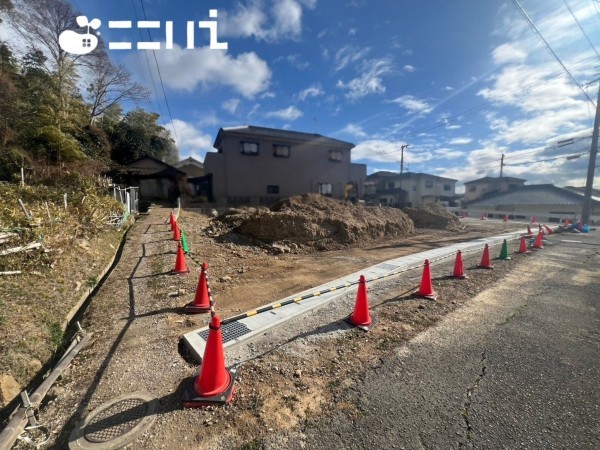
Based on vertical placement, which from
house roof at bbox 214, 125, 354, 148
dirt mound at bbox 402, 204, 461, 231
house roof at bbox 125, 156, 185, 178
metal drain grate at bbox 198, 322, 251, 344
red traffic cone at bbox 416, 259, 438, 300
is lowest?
metal drain grate at bbox 198, 322, 251, 344

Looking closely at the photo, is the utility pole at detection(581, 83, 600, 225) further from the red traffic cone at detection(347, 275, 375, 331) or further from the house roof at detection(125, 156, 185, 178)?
the house roof at detection(125, 156, 185, 178)

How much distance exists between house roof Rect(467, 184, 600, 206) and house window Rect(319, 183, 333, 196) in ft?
89.2

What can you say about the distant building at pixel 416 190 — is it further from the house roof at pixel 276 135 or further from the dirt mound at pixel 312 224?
the dirt mound at pixel 312 224

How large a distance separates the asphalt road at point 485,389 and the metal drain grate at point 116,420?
1295 millimetres

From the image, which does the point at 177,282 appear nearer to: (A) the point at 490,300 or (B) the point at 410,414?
(B) the point at 410,414

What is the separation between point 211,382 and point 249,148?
20.7 m

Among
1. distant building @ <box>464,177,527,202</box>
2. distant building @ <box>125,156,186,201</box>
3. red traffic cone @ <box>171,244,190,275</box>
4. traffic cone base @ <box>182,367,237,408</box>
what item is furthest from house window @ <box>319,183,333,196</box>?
distant building @ <box>464,177,527,202</box>

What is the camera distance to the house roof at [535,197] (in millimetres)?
29861

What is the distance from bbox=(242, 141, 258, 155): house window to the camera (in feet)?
68.8

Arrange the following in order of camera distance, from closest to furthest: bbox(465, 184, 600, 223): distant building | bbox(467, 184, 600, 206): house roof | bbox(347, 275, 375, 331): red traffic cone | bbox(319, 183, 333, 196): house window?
bbox(347, 275, 375, 331): red traffic cone
bbox(319, 183, 333, 196): house window
bbox(465, 184, 600, 223): distant building
bbox(467, 184, 600, 206): house roof

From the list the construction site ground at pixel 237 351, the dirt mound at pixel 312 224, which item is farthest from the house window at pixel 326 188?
the construction site ground at pixel 237 351

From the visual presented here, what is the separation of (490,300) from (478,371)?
Result: 2.59 m

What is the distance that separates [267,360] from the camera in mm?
2973

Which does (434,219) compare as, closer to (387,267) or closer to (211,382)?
(387,267)
